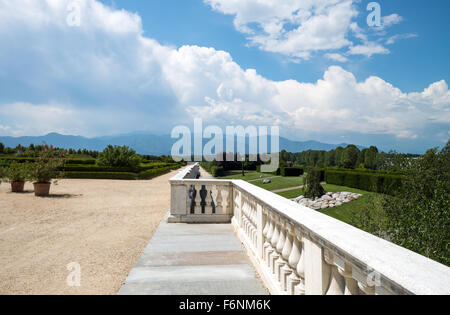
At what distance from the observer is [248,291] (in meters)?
3.21

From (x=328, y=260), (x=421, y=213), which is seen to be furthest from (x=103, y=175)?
(x=328, y=260)

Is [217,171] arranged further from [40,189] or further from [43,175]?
[40,189]

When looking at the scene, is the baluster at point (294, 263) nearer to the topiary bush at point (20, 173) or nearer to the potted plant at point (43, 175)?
the potted plant at point (43, 175)

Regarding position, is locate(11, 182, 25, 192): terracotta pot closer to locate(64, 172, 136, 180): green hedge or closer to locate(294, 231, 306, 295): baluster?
locate(64, 172, 136, 180): green hedge

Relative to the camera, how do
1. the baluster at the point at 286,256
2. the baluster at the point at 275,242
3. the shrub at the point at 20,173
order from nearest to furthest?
the baluster at the point at 286,256 < the baluster at the point at 275,242 < the shrub at the point at 20,173

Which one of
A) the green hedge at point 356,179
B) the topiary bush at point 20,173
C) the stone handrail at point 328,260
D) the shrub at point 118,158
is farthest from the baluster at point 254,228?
the green hedge at point 356,179

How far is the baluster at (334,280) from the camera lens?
179 centimetres

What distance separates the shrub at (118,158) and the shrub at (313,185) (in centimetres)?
1512

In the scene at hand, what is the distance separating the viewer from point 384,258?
4.46ft

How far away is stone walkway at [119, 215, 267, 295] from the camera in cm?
326

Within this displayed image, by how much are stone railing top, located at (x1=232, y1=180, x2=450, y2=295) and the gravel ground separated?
264cm

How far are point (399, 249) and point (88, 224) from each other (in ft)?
24.2

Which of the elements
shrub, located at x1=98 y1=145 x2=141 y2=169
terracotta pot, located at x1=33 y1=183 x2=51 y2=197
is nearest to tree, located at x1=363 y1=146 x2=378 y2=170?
shrub, located at x1=98 y1=145 x2=141 y2=169
